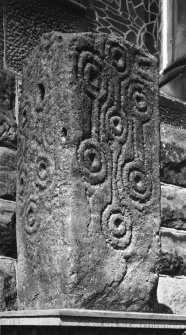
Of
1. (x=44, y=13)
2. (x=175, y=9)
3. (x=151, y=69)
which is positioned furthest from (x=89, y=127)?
(x=175, y=9)

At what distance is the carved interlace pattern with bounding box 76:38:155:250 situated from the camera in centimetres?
229

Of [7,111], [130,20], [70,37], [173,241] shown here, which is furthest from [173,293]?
[130,20]

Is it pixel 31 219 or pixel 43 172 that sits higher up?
pixel 43 172

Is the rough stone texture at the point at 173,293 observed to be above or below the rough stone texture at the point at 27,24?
below

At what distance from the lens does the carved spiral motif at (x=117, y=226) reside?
227 cm

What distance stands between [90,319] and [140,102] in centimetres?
84

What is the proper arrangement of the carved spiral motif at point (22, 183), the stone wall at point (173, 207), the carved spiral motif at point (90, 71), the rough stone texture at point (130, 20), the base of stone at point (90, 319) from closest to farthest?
the base of stone at point (90, 319), the carved spiral motif at point (90, 71), the carved spiral motif at point (22, 183), the stone wall at point (173, 207), the rough stone texture at point (130, 20)

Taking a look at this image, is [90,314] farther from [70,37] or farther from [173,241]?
[173,241]

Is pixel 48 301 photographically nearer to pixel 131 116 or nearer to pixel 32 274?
pixel 32 274

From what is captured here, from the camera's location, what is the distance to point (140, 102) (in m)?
2.50


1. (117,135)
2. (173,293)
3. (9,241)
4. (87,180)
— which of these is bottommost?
(173,293)

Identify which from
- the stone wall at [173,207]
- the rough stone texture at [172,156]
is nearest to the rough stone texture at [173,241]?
the stone wall at [173,207]

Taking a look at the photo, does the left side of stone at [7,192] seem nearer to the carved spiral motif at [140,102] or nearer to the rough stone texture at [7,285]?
the rough stone texture at [7,285]

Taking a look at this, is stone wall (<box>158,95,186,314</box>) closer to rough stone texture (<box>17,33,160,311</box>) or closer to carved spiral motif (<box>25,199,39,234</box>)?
rough stone texture (<box>17,33,160,311</box>)
